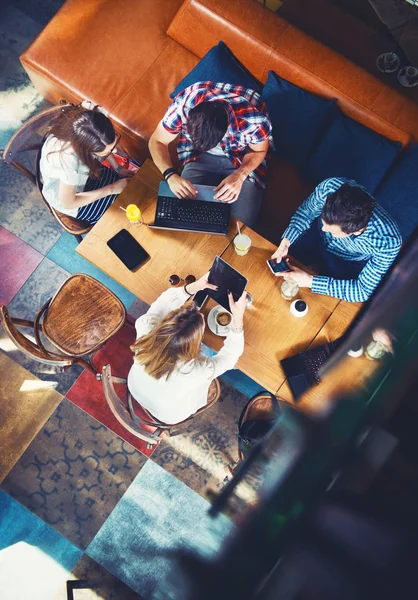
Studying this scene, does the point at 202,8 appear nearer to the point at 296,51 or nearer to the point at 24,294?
the point at 296,51

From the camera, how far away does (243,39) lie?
247 cm

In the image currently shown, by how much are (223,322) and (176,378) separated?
1.19 feet

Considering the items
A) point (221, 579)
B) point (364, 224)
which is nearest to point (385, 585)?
point (221, 579)

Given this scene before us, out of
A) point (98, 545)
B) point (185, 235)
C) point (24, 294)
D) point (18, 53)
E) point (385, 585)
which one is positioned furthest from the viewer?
point (18, 53)

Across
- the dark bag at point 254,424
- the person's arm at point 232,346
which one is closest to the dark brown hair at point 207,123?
the person's arm at point 232,346

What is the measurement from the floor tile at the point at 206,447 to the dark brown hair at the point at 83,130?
1.60m

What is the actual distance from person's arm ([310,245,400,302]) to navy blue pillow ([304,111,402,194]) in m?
0.57

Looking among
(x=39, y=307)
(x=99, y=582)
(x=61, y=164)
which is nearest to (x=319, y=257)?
(x=61, y=164)

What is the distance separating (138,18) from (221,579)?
3116 millimetres

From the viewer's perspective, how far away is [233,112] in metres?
2.21

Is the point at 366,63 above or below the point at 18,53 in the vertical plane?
above

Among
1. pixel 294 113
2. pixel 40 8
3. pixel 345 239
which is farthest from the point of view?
pixel 40 8

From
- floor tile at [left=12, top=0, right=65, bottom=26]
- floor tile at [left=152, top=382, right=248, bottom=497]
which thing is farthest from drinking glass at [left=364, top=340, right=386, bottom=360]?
floor tile at [left=12, top=0, right=65, bottom=26]

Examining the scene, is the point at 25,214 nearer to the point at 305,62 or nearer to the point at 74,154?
the point at 74,154
